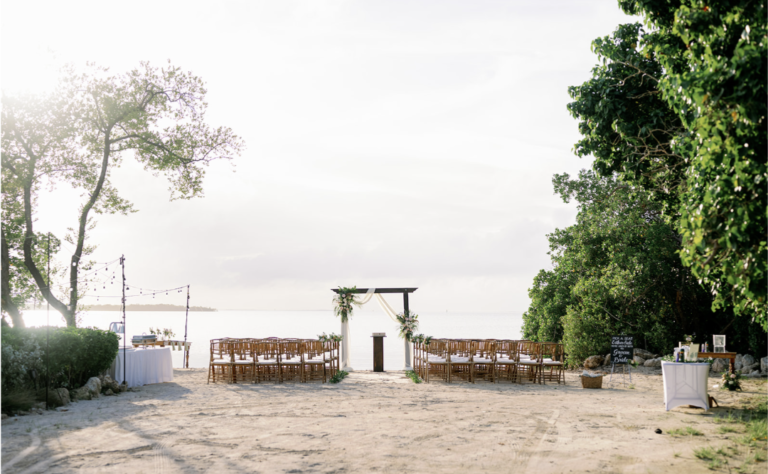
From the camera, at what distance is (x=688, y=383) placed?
341 inches

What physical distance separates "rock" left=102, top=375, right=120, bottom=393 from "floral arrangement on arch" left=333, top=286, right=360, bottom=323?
22.7 feet

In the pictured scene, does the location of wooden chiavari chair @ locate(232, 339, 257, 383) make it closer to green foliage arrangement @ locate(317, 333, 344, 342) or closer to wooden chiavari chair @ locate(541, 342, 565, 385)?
green foliage arrangement @ locate(317, 333, 344, 342)

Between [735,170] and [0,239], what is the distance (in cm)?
1648

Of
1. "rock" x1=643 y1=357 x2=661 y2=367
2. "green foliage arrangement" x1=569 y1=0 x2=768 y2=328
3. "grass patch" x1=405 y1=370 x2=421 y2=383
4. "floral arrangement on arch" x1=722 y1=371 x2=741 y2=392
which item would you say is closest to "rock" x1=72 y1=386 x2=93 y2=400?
"grass patch" x1=405 y1=370 x2=421 y2=383

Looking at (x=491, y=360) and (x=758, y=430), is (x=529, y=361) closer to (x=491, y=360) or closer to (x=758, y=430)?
(x=491, y=360)

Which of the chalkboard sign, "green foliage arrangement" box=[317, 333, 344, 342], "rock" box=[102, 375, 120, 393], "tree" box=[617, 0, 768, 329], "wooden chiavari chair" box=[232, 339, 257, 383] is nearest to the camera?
"tree" box=[617, 0, 768, 329]

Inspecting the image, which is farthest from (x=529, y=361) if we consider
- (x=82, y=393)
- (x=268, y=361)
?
(x=82, y=393)

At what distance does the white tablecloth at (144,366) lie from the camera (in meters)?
13.1

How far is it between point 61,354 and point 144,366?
3.19m

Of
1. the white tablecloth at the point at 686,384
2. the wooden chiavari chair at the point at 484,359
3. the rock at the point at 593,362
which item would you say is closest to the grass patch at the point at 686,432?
the white tablecloth at the point at 686,384

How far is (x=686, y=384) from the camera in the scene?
868cm

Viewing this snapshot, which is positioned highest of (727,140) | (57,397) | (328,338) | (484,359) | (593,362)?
(727,140)

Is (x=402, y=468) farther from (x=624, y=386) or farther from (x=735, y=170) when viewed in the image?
(x=624, y=386)

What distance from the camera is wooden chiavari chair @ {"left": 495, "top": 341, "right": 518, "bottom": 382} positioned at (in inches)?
552
